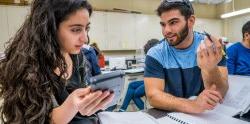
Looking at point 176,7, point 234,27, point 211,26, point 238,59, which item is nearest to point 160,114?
point 176,7

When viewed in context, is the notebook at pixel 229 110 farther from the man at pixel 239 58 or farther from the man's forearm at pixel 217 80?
the man at pixel 239 58

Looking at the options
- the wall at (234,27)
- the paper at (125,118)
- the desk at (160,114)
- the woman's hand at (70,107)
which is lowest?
the desk at (160,114)

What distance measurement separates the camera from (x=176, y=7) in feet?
4.99

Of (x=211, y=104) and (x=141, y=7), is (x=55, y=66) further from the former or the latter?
(x=141, y=7)

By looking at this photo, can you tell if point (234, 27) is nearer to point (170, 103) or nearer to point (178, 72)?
point (178, 72)

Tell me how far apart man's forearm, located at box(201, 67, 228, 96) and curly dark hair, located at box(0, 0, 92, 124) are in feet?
2.27

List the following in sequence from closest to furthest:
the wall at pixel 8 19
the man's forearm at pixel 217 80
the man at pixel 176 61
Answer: the man's forearm at pixel 217 80 → the man at pixel 176 61 → the wall at pixel 8 19

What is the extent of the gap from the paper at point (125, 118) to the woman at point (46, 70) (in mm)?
79

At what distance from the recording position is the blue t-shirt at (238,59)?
2311mm

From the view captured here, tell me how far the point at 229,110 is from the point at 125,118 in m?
0.42

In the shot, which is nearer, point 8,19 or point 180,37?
point 180,37

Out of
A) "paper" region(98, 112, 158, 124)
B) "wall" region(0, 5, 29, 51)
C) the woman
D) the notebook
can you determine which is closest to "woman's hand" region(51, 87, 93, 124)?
the woman

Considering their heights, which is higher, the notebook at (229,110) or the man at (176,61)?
the man at (176,61)

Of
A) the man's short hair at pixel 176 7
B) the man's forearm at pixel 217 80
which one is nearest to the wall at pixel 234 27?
the man's short hair at pixel 176 7
